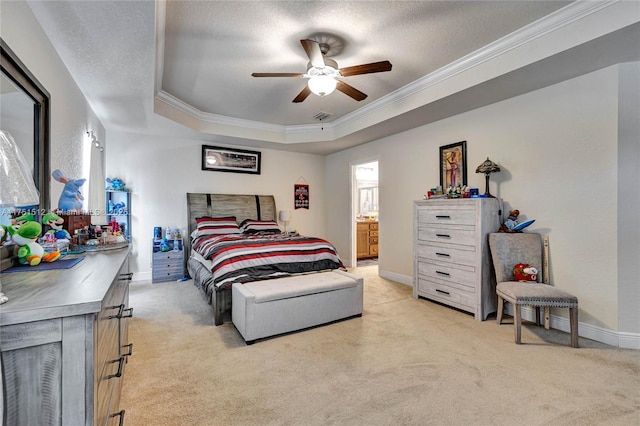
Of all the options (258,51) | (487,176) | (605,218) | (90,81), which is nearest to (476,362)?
(605,218)

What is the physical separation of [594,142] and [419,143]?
1.96 meters

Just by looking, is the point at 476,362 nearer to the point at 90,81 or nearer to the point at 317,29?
the point at 317,29

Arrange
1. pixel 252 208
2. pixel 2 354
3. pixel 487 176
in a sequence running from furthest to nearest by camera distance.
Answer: pixel 252 208, pixel 487 176, pixel 2 354

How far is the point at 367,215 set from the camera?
770cm

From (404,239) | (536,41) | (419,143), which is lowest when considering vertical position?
(404,239)

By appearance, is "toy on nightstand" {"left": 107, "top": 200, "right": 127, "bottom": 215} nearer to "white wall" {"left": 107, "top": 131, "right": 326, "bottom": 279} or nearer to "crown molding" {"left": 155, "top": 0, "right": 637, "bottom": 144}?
"white wall" {"left": 107, "top": 131, "right": 326, "bottom": 279}

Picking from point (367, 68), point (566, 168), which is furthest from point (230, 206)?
point (566, 168)

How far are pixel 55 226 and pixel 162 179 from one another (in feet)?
10.6

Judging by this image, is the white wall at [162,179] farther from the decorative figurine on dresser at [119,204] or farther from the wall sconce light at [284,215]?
the wall sconce light at [284,215]

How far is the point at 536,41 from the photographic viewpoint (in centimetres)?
242

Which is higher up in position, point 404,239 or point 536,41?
point 536,41

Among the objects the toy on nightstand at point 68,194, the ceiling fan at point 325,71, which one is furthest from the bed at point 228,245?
the ceiling fan at point 325,71

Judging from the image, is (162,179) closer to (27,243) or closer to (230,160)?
(230,160)

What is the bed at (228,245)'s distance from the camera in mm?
2902
